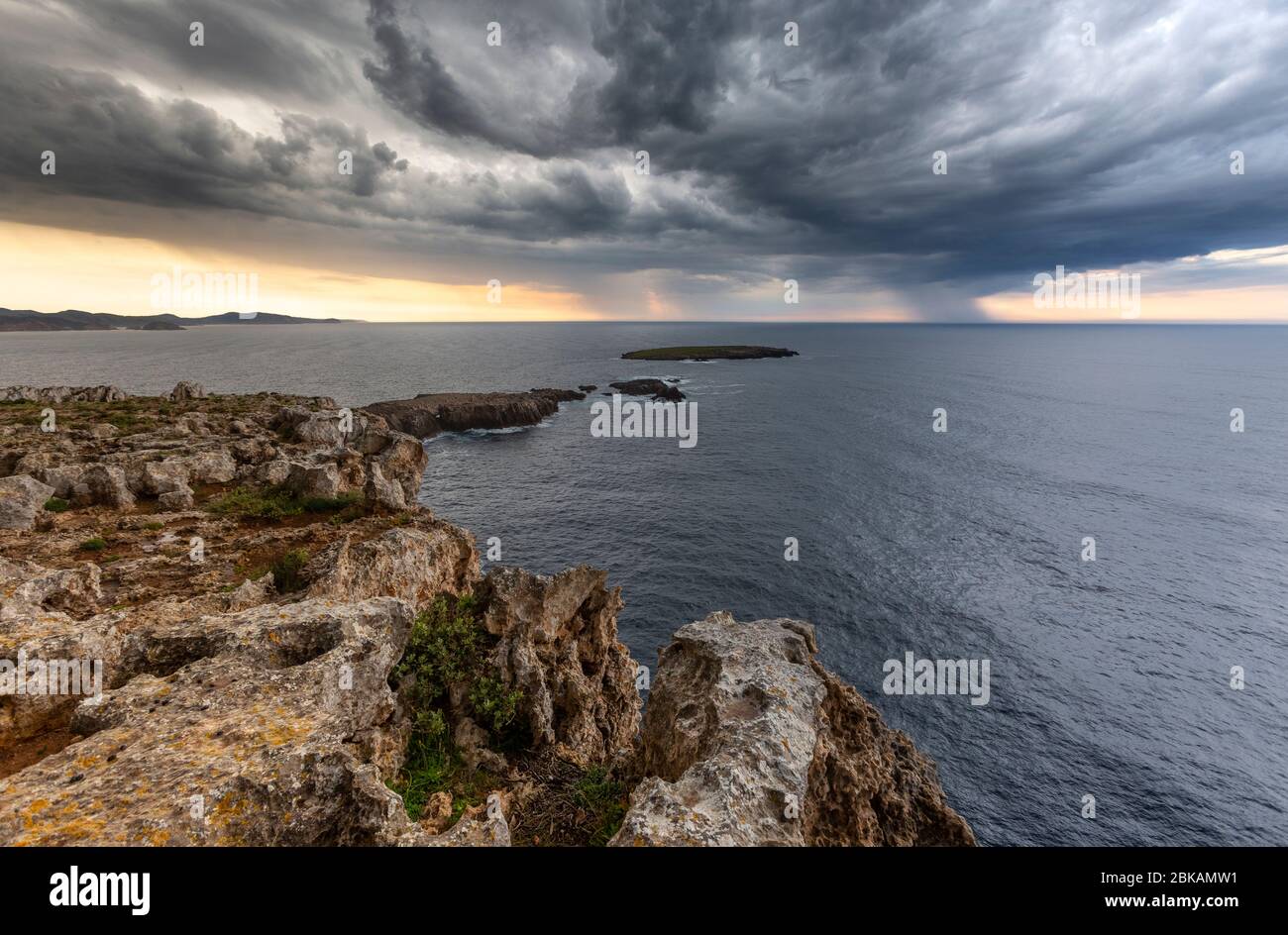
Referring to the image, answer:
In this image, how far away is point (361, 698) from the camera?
41.3 ft

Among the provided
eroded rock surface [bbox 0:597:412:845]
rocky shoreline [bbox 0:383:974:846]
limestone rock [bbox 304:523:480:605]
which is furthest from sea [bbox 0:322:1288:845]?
eroded rock surface [bbox 0:597:412:845]

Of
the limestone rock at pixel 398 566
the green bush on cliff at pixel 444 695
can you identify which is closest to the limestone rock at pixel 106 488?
the limestone rock at pixel 398 566

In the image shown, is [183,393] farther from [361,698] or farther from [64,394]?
[361,698]

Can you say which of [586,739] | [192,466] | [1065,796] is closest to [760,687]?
[586,739]

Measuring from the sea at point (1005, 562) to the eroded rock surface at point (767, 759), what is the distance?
619 inches

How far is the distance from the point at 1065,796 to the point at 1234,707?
15946 mm

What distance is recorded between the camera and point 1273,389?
129375mm

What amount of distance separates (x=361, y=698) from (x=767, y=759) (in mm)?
9821

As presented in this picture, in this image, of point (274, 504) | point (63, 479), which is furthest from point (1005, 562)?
point (63, 479)

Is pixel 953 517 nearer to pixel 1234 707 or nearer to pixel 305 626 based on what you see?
pixel 1234 707

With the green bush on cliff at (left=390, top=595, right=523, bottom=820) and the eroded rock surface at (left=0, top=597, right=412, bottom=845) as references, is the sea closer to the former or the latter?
the green bush on cliff at (left=390, top=595, right=523, bottom=820)

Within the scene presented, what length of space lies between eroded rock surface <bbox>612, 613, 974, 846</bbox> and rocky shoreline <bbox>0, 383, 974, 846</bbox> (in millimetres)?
73

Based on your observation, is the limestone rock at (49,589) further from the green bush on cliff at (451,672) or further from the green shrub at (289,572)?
the green bush on cliff at (451,672)

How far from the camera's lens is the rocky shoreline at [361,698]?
30.2ft
